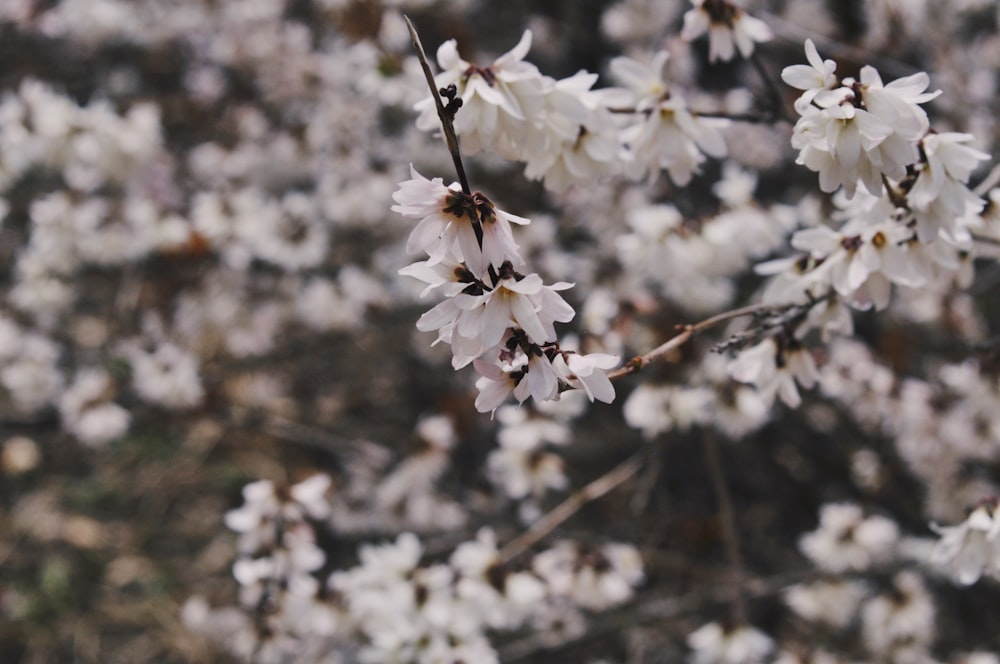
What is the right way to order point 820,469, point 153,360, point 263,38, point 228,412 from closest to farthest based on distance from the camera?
point 153,360
point 820,469
point 228,412
point 263,38

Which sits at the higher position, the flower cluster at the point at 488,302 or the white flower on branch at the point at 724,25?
the white flower on branch at the point at 724,25

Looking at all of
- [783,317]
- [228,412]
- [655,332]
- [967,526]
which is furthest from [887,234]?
[228,412]

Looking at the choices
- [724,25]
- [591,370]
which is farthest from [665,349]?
[724,25]

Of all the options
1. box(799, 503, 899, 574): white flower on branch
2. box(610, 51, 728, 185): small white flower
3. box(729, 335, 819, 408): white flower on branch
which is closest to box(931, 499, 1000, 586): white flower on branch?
box(729, 335, 819, 408): white flower on branch

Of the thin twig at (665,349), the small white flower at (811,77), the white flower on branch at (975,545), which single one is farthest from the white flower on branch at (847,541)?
the small white flower at (811,77)

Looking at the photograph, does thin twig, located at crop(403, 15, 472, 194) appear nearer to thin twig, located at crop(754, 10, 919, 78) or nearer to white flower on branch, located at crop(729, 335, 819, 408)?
white flower on branch, located at crop(729, 335, 819, 408)

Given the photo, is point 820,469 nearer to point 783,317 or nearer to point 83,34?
point 783,317

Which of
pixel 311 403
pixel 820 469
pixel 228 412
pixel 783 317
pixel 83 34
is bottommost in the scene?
pixel 783 317

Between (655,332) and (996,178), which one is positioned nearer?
(996,178)

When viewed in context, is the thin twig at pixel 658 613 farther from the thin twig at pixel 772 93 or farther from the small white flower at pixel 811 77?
the small white flower at pixel 811 77

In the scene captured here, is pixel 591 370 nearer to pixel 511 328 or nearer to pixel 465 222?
pixel 511 328

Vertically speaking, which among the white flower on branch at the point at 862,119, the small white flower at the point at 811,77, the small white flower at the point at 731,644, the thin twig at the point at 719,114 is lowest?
the small white flower at the point at 731,644
